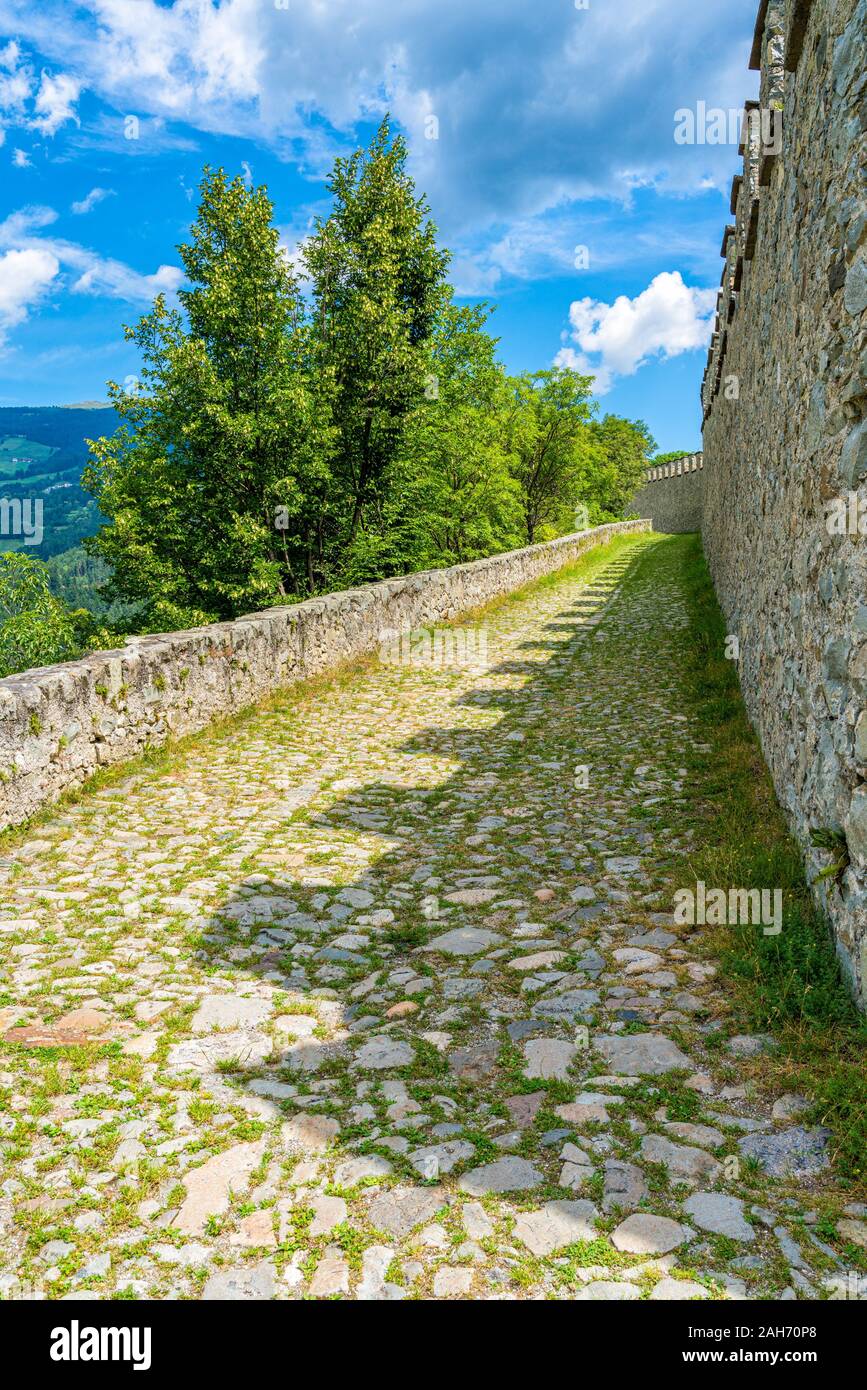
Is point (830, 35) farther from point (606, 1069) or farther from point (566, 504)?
point (566, 504)

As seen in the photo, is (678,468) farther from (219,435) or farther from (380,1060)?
(380,1060)

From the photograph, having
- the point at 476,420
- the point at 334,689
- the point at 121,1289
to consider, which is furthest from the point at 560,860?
the point at 476,420

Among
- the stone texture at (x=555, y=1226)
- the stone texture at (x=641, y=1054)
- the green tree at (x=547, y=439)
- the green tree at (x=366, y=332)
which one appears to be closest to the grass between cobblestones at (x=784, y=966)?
the stone texture at (x=641, y=1054)

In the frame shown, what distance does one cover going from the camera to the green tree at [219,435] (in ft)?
53.0

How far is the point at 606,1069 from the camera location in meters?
3.15

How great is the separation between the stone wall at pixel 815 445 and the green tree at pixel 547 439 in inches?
1014

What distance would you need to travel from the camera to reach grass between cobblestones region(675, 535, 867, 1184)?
111 inches

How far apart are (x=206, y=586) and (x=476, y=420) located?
11082 mm

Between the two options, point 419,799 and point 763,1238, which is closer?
point 763,1238

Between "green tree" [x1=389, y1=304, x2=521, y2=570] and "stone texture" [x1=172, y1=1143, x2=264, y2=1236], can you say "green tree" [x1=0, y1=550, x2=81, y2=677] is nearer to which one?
"green tree" [x1=389, y1=304, x2=521, y2=570]

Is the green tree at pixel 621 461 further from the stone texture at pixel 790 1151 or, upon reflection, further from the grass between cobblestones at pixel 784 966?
the stone texture at pixel 790 1151

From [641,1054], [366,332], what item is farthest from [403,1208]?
[366,332]

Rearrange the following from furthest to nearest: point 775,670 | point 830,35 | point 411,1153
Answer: point 775,670 → point 830,35 → point 411,1153

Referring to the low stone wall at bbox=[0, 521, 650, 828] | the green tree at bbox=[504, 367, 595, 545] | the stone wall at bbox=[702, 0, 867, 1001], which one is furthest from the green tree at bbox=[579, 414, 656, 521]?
the stone wall at bbox=[702, 0, 867, 1001]
